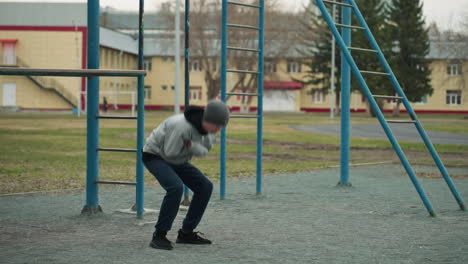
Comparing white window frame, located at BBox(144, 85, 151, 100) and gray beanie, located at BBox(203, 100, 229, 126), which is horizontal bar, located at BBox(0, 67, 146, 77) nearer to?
gray beanie, located at BBox(203, 100, 229, 126)

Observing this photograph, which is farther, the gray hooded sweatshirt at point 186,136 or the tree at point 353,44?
the tree at point 353,44

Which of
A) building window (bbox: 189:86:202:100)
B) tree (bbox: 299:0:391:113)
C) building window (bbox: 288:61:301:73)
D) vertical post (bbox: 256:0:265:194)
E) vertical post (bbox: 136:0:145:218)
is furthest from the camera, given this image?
building window (bbox: 288:61:301:73)

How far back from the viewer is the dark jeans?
670 cm

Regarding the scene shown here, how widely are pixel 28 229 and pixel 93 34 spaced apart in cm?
244

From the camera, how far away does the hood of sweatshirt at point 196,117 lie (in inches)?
253

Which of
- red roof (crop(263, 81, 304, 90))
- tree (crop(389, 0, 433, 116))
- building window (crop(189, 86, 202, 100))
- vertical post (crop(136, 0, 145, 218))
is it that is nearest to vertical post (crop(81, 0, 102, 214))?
vertical post (crop(136, 0, 145, 218))

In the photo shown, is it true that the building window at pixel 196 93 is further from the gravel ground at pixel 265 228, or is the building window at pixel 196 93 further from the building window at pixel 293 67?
the gravel ground at pixel 265 228

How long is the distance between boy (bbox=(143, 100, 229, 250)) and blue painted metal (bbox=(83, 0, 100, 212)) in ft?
6.91

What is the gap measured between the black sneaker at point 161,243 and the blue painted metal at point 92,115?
7.78 ft

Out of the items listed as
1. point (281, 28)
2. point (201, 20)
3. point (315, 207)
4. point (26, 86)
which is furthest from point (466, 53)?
point (315, 207)

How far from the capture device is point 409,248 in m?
6.81

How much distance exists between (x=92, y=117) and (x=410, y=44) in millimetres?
67098

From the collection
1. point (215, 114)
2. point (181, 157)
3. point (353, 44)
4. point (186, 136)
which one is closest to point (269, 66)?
point (353, 44)

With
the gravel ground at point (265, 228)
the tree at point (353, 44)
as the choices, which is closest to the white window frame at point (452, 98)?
the tree at point (353, 44)
